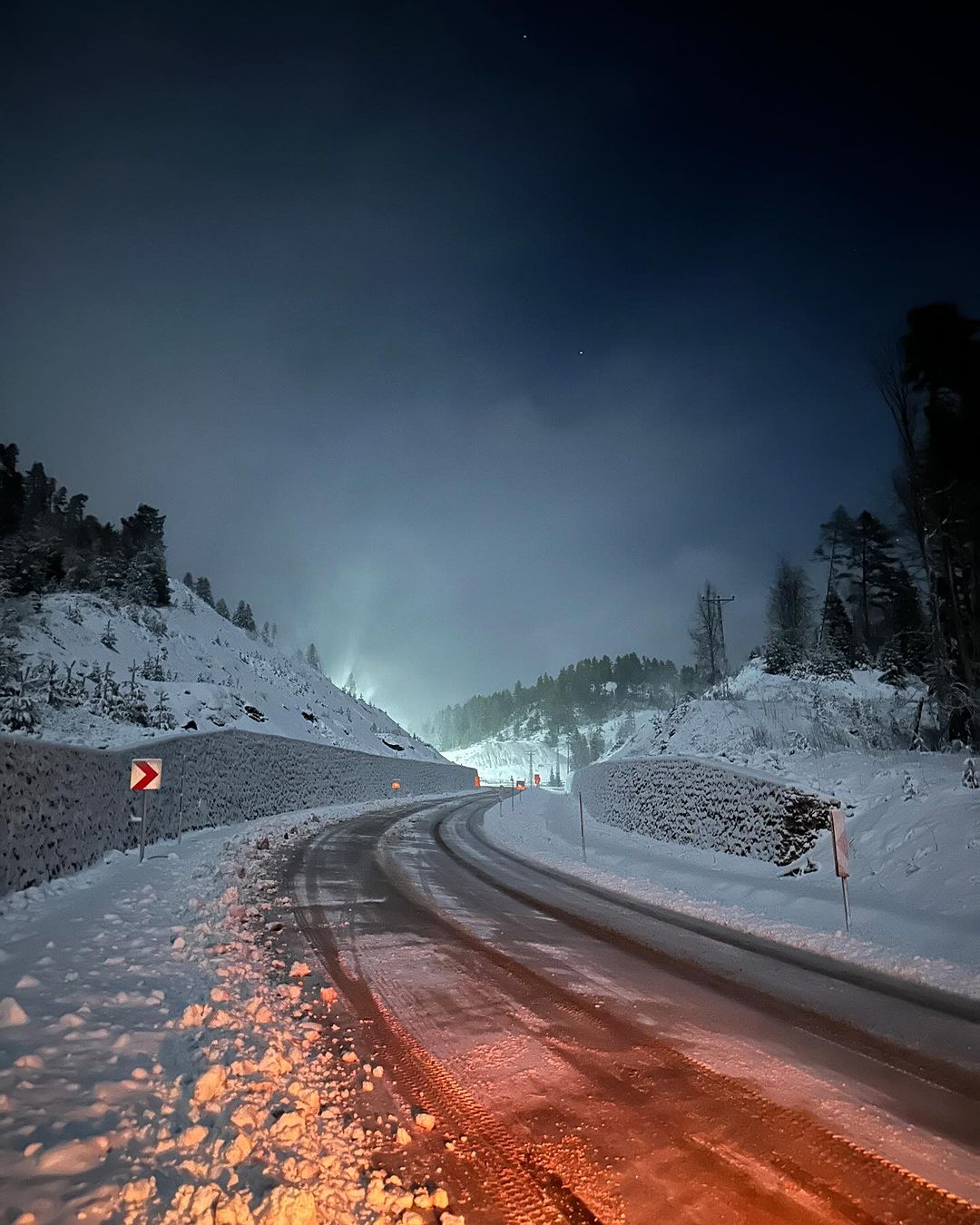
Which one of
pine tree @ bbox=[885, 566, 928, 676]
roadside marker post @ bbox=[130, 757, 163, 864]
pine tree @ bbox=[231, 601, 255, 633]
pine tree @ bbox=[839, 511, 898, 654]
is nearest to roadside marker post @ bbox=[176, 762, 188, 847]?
roadside marker post @ bbox=[130, 757, 163, 864]

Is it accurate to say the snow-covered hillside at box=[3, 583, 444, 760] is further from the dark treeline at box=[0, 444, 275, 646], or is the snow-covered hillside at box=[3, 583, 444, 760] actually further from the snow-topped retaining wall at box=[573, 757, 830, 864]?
the snow-topped retaining wall at box=[573, 757, 830, 864]

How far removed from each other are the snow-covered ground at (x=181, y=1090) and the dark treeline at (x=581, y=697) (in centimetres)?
12377

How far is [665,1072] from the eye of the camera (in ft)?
12.4

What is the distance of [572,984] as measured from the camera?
539 centimetres

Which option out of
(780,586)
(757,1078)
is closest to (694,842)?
(757,1078)

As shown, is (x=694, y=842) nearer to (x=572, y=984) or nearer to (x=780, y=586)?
(x=572, y=984)

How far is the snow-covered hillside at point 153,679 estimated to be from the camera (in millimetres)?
22859

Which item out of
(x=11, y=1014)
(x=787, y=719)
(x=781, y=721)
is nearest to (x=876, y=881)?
(x=11, y=1014)

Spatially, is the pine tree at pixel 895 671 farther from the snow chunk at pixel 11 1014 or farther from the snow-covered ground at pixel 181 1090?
the snow chunk at pixel 11 1014

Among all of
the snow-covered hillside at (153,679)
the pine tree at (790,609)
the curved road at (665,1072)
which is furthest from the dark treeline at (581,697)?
the curved road at (665,1072)

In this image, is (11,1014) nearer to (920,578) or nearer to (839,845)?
(839,845)

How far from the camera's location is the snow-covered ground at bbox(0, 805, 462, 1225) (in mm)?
2539

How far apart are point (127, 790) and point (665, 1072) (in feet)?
41.5

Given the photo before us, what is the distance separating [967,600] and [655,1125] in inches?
632
